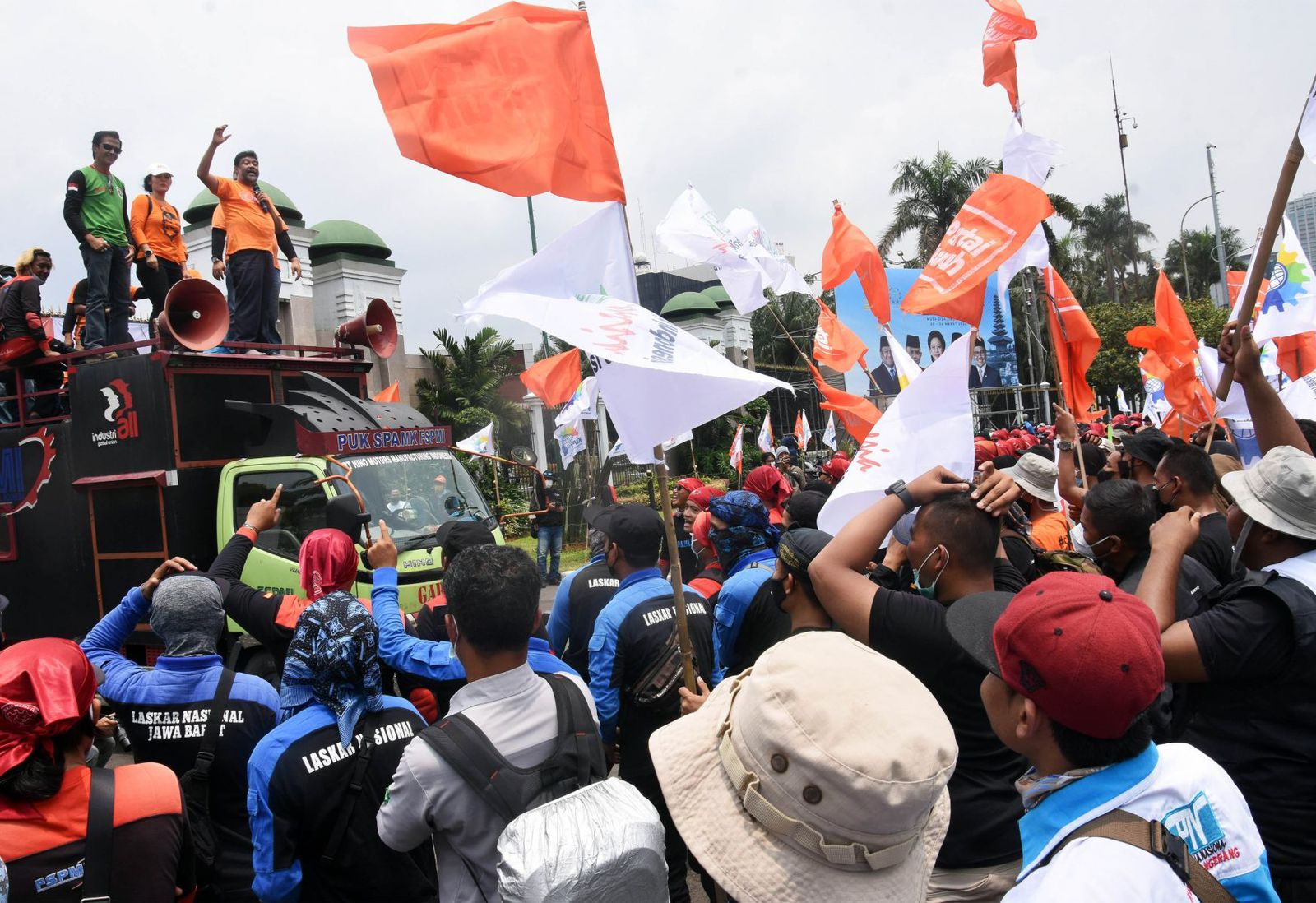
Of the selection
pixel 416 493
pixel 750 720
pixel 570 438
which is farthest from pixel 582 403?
pixel 750 720

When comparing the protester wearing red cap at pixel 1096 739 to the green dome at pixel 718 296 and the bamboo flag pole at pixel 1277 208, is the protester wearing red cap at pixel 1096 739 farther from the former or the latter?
the green dome at pixel 718 296

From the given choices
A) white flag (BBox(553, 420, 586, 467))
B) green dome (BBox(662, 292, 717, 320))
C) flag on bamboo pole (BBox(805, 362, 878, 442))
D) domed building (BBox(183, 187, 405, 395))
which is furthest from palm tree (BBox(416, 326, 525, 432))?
flag on bamboo pole (BBox(805, 362, 878, 442))

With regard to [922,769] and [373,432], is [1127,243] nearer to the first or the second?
[373,432]

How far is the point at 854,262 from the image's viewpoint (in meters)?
7.43

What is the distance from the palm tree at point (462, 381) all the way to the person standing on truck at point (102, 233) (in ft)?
57.9

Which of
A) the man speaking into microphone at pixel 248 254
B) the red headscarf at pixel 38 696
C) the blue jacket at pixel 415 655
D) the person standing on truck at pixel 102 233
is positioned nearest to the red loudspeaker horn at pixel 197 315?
the man speaking into microphone at pixel 248 254

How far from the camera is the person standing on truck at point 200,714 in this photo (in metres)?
3.00

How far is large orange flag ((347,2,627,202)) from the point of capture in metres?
3.28

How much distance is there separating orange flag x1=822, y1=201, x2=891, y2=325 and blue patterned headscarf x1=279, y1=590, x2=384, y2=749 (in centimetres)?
563

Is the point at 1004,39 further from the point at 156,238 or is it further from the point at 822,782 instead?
the point at 156,238

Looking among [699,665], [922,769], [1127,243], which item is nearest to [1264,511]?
[922,769]

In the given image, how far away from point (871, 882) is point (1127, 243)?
7026cm

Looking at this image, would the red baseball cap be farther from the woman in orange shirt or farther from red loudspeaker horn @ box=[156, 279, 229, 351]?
the woman in orange shirt

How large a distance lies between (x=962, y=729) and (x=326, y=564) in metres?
2.48
